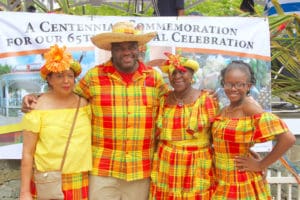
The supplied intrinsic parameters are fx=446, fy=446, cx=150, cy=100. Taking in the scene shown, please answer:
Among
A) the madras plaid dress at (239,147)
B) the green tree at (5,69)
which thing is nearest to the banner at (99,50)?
the green tree at (5,69)

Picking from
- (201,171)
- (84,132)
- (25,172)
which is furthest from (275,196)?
(25,172)

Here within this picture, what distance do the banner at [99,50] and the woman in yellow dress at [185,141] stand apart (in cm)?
79

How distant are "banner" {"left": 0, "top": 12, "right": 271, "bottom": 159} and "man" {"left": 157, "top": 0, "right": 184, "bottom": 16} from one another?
48.2 inches

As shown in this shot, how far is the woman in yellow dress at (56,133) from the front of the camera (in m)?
2.99

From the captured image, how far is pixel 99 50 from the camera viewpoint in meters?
4.11

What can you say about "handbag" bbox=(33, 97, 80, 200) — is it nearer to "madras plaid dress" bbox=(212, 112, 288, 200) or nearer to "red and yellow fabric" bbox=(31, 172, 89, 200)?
"red and yellow fabric" bbox=(31, 172, 89, 200)

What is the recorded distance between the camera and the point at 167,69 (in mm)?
3223

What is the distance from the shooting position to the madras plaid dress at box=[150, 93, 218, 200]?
3.14 meters

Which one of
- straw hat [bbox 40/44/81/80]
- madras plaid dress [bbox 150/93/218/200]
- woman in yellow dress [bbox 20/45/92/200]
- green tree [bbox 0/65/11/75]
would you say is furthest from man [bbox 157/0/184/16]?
straw hat [bbox 40/44/81/80]

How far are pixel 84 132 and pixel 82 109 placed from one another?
0.17 metres

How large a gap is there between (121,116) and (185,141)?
19.3 inches

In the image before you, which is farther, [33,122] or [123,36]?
[123,36]

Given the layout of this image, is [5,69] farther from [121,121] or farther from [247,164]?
[247,164]

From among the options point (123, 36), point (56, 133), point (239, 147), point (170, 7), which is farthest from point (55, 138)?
point (170, 7)
